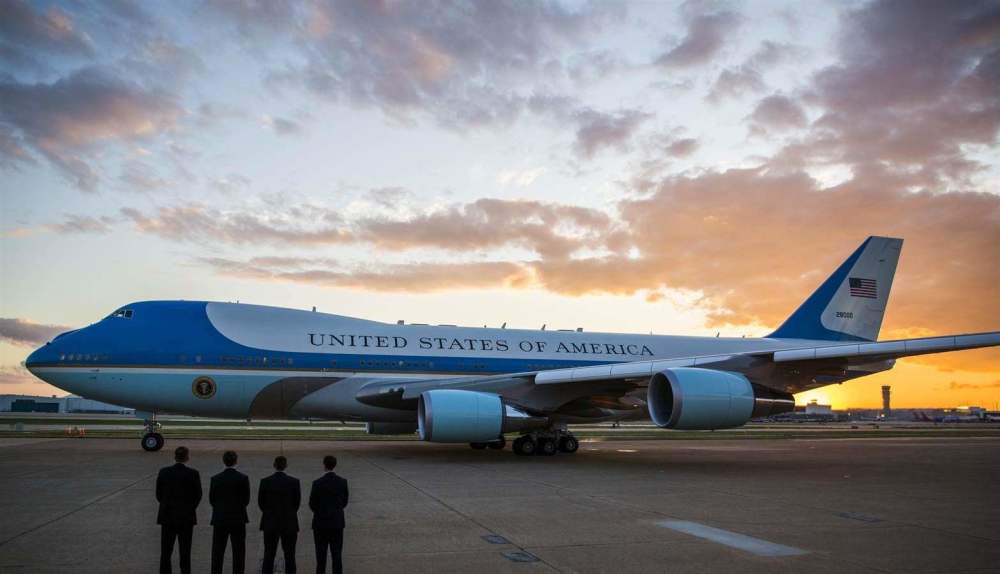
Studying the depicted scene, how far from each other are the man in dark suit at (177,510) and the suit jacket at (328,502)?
1.10m

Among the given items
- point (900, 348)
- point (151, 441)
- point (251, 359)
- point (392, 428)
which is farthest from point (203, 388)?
point (900, 348)

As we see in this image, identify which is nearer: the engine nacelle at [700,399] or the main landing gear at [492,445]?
the engine nacelle at [700,399]

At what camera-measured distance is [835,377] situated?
834 inches

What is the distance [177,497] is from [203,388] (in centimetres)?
1457

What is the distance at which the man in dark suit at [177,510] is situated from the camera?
652 centimetres

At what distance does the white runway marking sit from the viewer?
26.0 feet

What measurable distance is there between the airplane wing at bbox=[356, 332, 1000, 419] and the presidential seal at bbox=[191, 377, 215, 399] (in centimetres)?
411

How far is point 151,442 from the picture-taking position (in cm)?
2006

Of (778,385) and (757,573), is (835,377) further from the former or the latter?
(757,573)

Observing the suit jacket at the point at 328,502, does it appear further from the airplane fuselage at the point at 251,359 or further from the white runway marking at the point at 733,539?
the airplane fuselage at the point at 251,359

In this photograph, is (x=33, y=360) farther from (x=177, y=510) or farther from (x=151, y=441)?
(x=177, y=510)

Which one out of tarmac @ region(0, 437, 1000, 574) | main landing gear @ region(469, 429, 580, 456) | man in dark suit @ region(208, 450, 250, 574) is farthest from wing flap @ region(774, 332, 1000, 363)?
man in dark suit @ region(208, 450, 250, 574)

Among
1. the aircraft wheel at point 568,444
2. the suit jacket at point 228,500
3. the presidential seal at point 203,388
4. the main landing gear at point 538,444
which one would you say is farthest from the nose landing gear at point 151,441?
the suit jacket at point 228,500

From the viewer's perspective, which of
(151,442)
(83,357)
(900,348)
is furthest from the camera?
(151,442)
